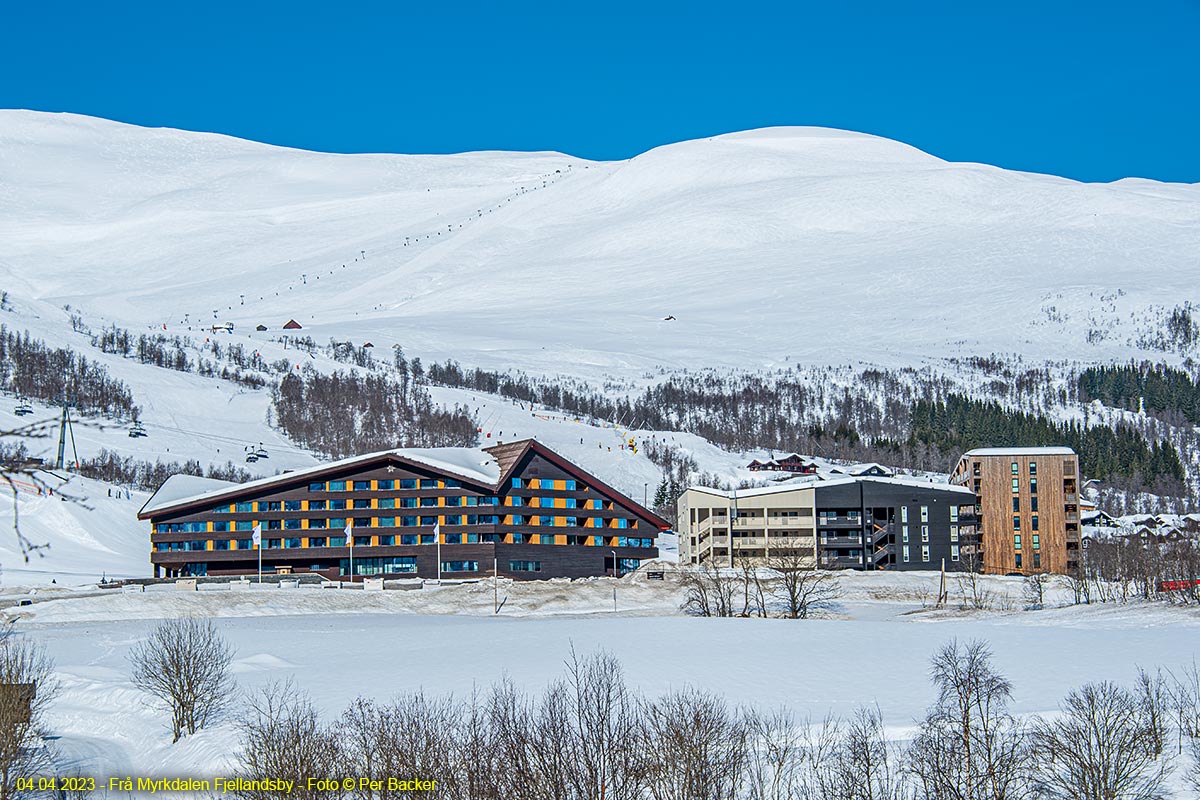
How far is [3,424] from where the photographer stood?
164250 mm

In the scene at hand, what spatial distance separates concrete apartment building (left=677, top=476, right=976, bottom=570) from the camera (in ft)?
408

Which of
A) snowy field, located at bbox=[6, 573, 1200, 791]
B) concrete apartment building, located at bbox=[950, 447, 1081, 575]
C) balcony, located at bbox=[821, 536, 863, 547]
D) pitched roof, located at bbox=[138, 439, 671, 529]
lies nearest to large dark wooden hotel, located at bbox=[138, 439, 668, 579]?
pitched roof, located at bbox=[138, 439, 671, 529]

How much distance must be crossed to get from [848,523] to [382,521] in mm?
41170

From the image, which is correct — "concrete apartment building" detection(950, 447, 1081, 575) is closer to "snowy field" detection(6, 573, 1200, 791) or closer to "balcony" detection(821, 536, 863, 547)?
"balcony" detection(821, 536, 863, 547)

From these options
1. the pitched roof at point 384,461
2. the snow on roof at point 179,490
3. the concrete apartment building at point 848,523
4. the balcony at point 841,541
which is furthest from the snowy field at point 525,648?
the concrete apartment building at point 848,523

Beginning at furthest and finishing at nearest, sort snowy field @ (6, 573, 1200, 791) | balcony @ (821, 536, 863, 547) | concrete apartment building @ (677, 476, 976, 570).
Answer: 1. concrete apartment building @ (677, 476, 976, 570)
2. balcony @ (821, 536, 863, 547)
3. snowy field @ (6, 573, 1200, 791)

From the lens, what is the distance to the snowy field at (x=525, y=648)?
51812 mm

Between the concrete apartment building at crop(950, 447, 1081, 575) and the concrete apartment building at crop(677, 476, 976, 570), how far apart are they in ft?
19.1

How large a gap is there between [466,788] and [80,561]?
86.9 metres

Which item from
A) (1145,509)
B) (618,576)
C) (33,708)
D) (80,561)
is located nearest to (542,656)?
(33,708)

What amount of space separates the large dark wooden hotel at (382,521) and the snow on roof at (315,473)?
0.14 m

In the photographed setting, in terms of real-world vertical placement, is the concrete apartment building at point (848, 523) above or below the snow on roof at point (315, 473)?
below

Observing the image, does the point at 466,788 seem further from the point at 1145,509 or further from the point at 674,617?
the point at 1145,509

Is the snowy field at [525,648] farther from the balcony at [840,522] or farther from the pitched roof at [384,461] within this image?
the balcony at [840,522]
